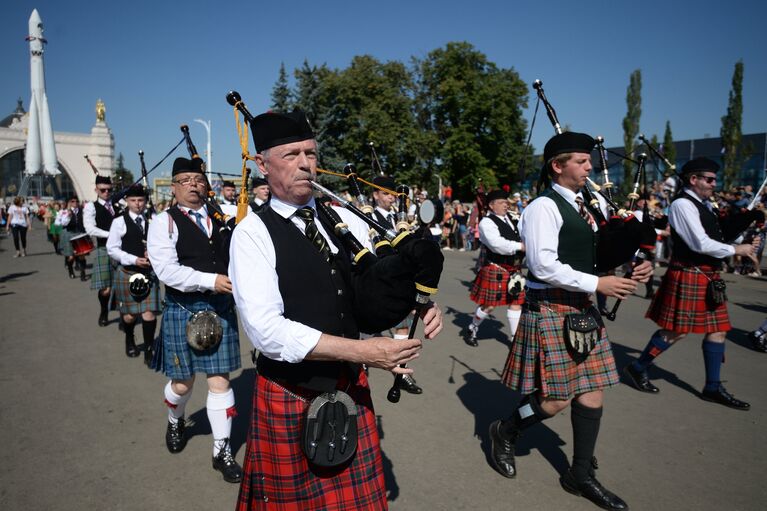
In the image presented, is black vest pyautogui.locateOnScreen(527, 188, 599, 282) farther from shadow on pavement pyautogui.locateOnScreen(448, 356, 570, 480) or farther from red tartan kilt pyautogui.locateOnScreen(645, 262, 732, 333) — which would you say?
red tartan kilt pyautogui.locateOnScreen(645, 262, 732, 333)

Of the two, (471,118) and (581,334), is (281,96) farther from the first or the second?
(581,334)

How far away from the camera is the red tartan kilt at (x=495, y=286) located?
6133mm

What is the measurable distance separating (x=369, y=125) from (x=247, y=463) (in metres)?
31.2

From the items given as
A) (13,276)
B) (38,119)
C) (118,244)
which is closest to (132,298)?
(118,244)

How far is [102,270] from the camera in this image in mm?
6848

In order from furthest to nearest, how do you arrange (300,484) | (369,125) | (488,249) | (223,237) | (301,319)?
(369,125) < (488,249) < (223,237) < (300,484) < (301,319)

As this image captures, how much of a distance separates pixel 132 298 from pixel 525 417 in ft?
14.8

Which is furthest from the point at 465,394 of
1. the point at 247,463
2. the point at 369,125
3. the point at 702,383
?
the point at 369,125

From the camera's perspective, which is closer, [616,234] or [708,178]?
[616,234]

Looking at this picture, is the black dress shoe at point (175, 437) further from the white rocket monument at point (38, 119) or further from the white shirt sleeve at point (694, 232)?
the white rocket monument at point (38, 119)

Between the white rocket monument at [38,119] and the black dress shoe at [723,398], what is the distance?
6827 centimetres

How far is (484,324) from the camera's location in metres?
7.40

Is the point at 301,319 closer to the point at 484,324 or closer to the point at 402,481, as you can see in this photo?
the point at 402,481

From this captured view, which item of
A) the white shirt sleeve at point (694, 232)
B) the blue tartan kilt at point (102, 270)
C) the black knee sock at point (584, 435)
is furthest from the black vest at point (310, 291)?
the blue tartan kilt at point (102, 270)
